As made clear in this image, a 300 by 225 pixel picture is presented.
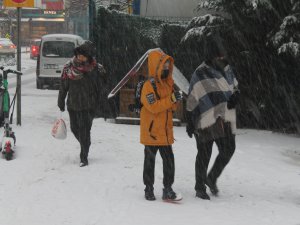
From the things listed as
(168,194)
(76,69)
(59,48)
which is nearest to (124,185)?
(168,194)

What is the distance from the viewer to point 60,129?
767 cm

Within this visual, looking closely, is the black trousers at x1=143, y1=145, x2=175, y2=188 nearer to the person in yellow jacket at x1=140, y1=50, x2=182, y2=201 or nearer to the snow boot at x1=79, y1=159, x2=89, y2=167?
the person in yellow jacket at x1=140, y1=50, x2=182, y2=201

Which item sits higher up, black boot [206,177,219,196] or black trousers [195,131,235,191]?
black trousers [195,131,235,191]

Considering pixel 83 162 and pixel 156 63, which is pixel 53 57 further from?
pixel 156 63

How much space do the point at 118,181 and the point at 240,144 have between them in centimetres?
413

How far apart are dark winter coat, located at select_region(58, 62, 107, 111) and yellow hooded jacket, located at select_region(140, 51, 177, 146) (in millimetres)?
1750

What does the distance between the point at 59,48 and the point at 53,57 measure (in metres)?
0.53

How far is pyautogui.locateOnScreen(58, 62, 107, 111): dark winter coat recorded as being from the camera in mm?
7391

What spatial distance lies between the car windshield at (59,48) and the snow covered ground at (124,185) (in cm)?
1018

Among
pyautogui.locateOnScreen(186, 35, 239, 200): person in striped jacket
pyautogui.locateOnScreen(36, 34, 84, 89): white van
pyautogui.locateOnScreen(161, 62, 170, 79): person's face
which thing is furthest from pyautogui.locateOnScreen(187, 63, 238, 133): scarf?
pyautogui.locateOnScreen(36, 34, 84, 89): white van

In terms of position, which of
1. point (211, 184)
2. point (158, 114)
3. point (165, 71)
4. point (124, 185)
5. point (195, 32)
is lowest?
point (124, 185)

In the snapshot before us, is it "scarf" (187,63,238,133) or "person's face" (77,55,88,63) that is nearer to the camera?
"scarf" (187,63,238,133)

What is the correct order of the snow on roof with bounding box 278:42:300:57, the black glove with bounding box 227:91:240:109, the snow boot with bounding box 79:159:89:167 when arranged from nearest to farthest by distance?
1. the black glove with bounding box 227:91:240:109
2. the snow boot with bounding box 79:159:89:167
3. the snow on roof with bounding box 278:42:300:57

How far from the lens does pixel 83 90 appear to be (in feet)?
24.3
